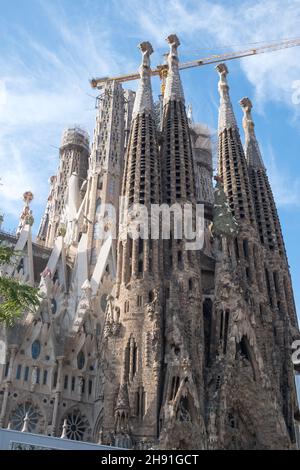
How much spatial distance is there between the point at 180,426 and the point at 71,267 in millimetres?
18742

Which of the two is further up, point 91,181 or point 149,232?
point 91,181

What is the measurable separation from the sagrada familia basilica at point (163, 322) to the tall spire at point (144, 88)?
0.16 m

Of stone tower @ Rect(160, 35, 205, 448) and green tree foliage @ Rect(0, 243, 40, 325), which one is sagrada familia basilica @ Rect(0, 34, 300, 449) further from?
green tree foliage @ Rect(0, 243, 40, 325)

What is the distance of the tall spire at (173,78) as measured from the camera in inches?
1692

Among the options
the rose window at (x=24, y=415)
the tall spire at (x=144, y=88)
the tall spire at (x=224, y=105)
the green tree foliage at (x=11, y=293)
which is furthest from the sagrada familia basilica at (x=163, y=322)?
the green tree foliage at (x=11, y=293)

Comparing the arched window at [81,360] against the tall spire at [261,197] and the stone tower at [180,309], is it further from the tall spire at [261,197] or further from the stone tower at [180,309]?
the tall spire at [261,197]

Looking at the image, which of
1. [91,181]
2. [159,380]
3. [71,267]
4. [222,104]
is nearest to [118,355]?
[159,380]

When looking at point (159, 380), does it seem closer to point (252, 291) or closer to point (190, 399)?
point (190, 399)

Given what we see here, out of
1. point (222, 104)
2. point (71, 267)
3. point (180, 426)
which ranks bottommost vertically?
point (180, 426)

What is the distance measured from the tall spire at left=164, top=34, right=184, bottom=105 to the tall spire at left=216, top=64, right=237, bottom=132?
15.6 feet

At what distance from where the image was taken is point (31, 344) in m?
32.2

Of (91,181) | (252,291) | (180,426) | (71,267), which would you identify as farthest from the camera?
(91,181)

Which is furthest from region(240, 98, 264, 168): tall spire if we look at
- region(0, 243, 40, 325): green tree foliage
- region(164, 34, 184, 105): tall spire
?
region(0, 243, 40, 325): green tree foliage
